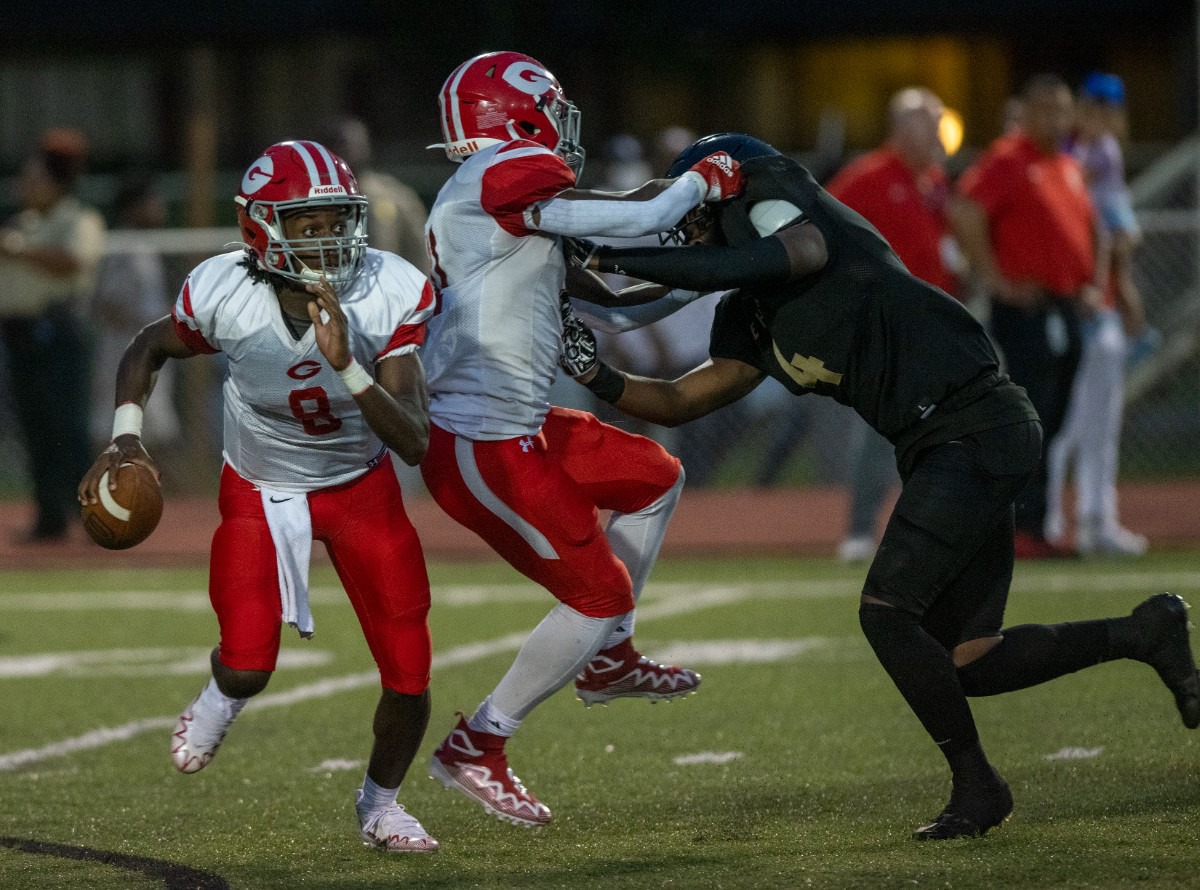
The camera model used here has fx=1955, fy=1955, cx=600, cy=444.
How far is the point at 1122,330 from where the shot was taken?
31.7ft

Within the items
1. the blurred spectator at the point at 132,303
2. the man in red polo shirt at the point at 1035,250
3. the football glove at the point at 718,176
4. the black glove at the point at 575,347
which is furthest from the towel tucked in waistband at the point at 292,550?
the blurred spectator at the point at 132,303

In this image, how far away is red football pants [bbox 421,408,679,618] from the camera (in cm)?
465

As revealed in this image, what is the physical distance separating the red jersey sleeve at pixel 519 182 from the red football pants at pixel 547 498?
55 cm

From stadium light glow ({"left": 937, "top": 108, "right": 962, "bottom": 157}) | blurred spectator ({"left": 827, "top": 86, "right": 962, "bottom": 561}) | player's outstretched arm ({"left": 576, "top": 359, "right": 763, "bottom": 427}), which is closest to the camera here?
player's outstretched arm ({"left": 576, "top": 359, "right": 763, "bottom": 427})

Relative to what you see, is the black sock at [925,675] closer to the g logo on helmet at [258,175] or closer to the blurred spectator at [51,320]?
the g logo on helmet at [258,175]

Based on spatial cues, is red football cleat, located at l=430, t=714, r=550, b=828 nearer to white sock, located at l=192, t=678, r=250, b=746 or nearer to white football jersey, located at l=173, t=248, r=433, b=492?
white sock, located at l=192, t=678, r=250, b=746

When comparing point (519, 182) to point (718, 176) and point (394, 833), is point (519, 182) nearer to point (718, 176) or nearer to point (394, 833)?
point (718, 176)

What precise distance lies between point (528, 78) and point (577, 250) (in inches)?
16.7

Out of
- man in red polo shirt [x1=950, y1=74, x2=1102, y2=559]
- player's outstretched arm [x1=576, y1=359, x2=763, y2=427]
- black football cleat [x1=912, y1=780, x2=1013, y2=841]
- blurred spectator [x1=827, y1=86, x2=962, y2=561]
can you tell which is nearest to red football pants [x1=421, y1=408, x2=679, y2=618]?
player's outstretched arm [x1=576, y1=359, x2=763, y2=427]

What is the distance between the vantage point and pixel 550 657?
4.68 m

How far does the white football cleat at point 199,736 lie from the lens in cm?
454

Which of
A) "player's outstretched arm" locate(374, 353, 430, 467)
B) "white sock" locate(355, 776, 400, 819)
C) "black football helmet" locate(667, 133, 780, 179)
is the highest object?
"black football helmet" locate(667, 133, 780, 179)

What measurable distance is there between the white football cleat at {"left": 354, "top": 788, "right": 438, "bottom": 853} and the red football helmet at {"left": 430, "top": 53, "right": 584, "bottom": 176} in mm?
1585

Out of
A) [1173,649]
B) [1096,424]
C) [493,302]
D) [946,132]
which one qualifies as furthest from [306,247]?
[946,132]
